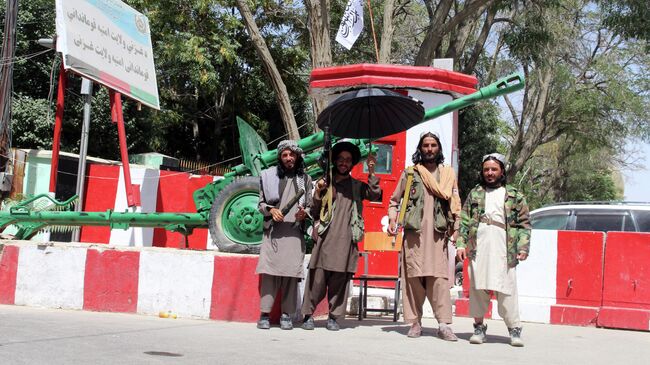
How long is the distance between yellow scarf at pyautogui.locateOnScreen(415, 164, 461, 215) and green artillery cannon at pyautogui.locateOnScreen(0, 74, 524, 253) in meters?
1.09

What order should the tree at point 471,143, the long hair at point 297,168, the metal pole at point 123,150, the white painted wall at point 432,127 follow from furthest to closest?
the tree at point 471,143 → the metal pole at point 123,150 → the white painted wall at point 432,127 → the long hair at point 297,168

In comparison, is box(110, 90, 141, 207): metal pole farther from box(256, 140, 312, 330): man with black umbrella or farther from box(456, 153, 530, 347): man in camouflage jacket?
box(456, 153, 530, 347): man in camouflage jacket

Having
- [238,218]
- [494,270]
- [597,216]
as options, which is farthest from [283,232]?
[597,216]

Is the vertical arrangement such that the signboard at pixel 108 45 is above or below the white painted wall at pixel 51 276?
above

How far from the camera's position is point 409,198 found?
6.32m

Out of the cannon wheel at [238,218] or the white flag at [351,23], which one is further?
the white flag at [351,23]

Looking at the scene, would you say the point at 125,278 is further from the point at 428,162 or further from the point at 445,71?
the point at 445,71

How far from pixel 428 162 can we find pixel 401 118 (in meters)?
0.75

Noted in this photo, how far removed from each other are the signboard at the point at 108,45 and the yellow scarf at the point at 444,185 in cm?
884

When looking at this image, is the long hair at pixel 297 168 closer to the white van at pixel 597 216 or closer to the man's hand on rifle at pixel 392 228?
the man's hand on rifle at pixel 392 228

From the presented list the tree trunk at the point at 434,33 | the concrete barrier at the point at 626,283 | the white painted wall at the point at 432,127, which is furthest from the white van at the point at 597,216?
the tree trunk at the point at 434,33

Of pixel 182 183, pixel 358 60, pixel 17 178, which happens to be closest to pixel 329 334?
pixel 182 183

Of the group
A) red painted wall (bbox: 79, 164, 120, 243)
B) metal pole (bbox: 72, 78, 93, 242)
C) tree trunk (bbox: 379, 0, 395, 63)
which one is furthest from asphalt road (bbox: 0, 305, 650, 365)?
tree trunk (bbox: 379, 0, 395, 63)

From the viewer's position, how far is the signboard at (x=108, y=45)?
1330 centimetres
